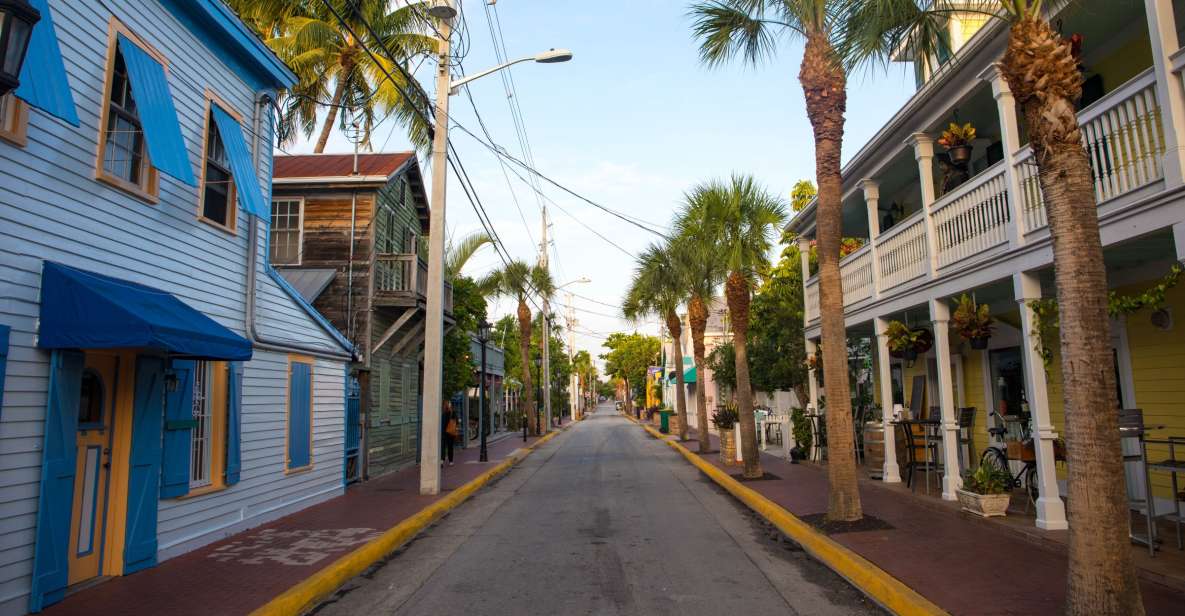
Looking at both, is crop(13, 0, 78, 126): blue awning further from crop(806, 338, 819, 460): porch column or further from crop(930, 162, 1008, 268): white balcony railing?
crop(806, 338, 819, 460): porch column

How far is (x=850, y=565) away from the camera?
7.15m

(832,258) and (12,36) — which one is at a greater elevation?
(12,36)

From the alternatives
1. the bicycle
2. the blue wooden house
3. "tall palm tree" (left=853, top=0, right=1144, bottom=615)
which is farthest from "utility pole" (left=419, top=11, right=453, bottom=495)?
"tall palm tree" (left=853, top=0, right=1144, bottom=615)

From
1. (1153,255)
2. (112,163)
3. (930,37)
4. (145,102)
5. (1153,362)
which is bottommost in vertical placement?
(1153,362)

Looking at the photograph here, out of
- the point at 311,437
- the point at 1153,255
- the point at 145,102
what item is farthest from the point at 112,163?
the point at 1153,255

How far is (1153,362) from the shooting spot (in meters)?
9.24

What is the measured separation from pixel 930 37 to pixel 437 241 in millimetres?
9331

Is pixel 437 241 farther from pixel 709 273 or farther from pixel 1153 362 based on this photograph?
pixel 1153 362

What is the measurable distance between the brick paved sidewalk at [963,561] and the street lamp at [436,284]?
6.53 meters

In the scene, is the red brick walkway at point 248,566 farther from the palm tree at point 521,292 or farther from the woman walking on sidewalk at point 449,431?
the palm tree at point 521,292

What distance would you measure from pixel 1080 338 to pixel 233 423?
9360 millimetres

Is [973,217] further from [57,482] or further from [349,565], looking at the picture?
[57,482]

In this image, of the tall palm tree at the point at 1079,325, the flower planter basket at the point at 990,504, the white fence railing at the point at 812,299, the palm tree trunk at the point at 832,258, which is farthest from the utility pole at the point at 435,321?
the tall palm tree at the point at 1079,325

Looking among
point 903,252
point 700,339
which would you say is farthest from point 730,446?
point 903,252
